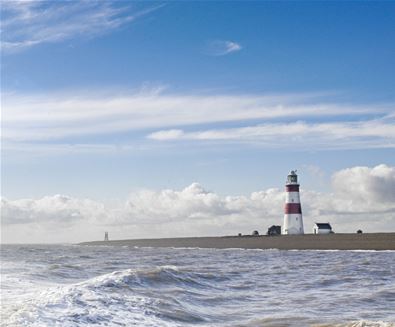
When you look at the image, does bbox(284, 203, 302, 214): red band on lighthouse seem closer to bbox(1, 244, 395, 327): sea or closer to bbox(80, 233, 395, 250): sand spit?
bbox(80, 233, 395, 250): sand spit

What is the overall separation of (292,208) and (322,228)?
17.1 ft

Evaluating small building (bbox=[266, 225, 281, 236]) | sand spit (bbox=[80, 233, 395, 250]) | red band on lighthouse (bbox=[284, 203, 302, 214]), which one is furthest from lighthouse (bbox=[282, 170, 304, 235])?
small building (bbox=[266, 225, 281, 236])

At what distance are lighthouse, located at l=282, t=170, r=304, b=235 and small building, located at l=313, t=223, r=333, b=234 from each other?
324 centimetres

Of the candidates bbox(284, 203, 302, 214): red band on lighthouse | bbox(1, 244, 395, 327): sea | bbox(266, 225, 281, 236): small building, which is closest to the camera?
bbox(1, 244, 395, 327): sea

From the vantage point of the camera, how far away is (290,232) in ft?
214

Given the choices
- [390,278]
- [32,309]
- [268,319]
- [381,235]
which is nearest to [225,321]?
[268,319]

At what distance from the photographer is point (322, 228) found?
6850cm

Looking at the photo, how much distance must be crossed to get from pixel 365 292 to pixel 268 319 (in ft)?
20.0

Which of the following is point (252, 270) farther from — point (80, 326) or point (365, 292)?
point (80, 326)

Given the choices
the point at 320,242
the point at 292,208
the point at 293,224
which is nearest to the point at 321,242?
the point at 320,242

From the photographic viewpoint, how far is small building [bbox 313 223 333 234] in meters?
68.1

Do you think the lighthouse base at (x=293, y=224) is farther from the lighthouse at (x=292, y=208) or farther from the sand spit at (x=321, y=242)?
the sand spit at (x=321, y=242)

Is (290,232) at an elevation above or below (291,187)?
below

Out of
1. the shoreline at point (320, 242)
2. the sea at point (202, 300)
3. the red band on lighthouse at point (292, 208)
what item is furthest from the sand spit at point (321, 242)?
the sea at point (202, 300)
